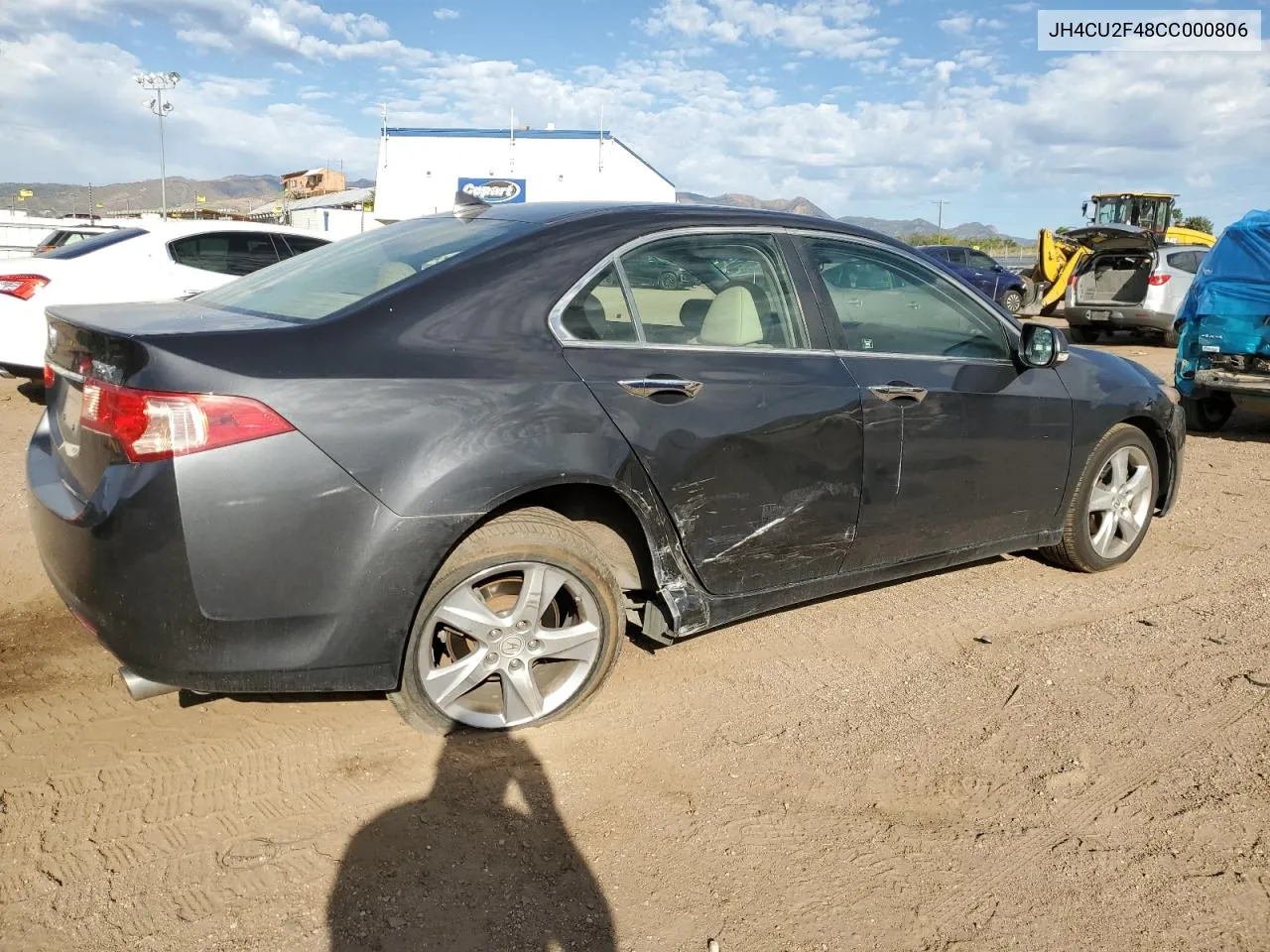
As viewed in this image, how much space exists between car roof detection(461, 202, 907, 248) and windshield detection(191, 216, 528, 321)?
4.5 inches

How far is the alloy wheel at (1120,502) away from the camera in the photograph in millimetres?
4629

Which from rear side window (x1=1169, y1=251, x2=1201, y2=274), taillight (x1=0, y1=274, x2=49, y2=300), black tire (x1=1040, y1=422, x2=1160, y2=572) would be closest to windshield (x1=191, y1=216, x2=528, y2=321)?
black tire (x1=1040, y1=422, x2=1160, y2=572)

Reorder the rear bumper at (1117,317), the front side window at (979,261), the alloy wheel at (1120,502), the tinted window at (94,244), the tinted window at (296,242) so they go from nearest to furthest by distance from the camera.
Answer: the alloy wheel at (1120,502) → the tinted window at (94,244) → the tinted window at (296,242) → the rear bumper at (1117,317) → the front side window at (979,261)

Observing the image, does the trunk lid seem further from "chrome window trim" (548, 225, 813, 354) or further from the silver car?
the silver car

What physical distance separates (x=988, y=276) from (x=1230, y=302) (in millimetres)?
14384

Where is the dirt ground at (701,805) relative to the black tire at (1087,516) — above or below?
below

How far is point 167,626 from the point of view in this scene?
254 cm

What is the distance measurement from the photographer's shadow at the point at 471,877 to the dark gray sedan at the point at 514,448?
0.97 ft

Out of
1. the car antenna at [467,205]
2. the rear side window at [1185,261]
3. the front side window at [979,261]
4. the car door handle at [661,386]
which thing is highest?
the front side window at [979,261]

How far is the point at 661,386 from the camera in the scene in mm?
3102

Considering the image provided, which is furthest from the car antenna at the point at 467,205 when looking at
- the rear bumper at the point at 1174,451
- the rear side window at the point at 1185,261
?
the rear side window at the point at 1185,261

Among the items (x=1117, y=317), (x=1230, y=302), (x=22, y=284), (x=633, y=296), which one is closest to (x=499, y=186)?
(x=1117, y=317)

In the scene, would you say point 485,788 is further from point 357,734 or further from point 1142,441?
point 1142,441

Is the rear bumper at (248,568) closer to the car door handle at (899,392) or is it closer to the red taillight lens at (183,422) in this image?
the red taillight lens at (183,422)
